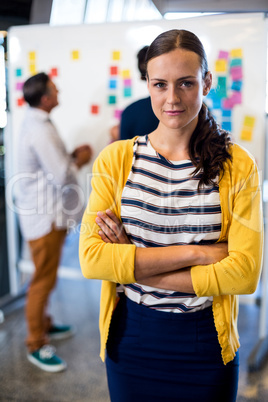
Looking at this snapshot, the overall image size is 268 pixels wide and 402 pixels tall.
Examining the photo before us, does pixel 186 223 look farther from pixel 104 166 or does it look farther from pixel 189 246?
pixel 104 166

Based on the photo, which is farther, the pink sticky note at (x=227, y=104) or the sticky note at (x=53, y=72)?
the sticky note at (x=53, y=72)

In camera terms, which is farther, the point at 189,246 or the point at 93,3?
the point at 93,3

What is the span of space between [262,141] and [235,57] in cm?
32

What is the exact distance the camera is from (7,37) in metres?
1.84

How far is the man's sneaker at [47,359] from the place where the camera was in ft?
6.85

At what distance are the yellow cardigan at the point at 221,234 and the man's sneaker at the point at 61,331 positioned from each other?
1550 mm

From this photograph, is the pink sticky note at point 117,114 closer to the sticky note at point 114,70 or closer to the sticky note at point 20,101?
the sticky note at point 114,70

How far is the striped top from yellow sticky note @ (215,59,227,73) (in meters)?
0.37

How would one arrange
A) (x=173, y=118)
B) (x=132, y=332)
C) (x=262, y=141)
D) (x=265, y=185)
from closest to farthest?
1. (x=173, y=118)
2. (x=132, y=332)
3. (x=265, y=185)
4. (x=262, y=141)

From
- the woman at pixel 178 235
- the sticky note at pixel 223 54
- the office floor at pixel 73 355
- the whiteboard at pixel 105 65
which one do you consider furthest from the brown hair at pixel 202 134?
the office floor at pixel 73 355

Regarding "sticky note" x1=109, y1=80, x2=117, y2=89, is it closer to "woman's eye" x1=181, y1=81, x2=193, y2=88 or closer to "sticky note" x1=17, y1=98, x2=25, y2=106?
"sticky note" x1=17, y1=98, x2=25, y2=106

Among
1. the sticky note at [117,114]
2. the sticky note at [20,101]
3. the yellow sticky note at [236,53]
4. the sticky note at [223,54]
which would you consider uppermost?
the sticky note at [20,101]

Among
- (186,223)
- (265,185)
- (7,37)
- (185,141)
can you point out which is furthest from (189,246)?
(7,37)

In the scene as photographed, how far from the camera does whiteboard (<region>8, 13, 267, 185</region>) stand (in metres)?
1.20
